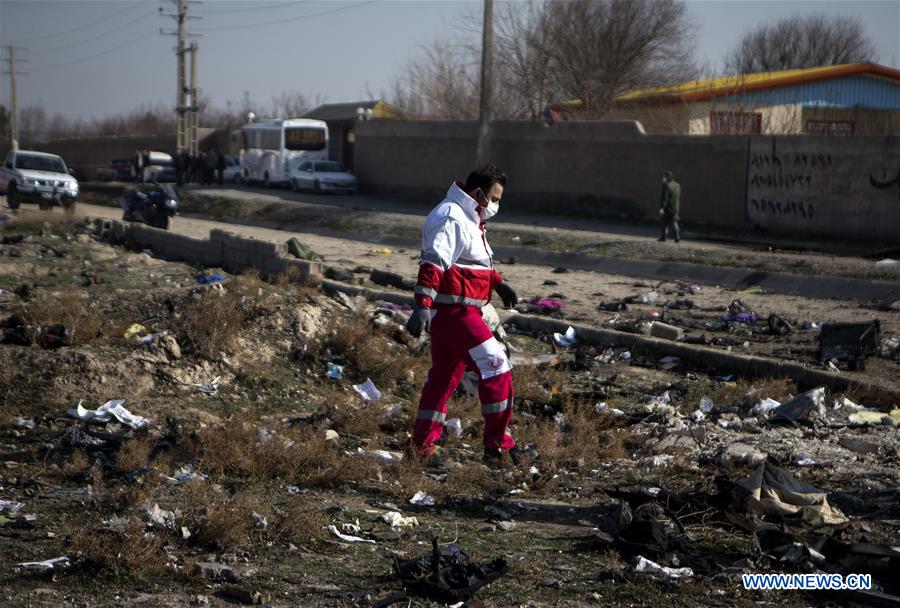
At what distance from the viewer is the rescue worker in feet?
19.6

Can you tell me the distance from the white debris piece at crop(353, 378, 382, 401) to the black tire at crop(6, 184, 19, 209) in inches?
850

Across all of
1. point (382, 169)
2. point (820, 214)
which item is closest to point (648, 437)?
point (820, 214)

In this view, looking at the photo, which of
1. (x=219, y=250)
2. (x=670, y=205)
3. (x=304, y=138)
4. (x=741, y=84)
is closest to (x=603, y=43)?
(x=741, y=84)

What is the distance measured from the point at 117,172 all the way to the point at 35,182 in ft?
81.8

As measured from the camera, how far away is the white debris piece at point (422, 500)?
5.50 meters

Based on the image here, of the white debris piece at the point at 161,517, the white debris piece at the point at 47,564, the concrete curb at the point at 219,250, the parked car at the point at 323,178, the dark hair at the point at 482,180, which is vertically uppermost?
the dark hair at the point at 482,180

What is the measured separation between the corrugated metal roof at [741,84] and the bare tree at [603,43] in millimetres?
833

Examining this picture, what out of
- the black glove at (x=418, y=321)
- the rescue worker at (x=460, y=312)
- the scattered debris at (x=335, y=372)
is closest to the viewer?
the black glove at (x=418, y=321)

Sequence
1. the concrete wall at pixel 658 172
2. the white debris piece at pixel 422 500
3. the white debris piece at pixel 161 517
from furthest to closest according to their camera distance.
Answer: the concrete wall at pixel 658 172 → the white debris piece at pixel 422 500 → the white debris piece at pixel 161 517

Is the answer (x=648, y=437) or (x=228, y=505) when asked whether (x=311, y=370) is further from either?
(x=228, y=505)

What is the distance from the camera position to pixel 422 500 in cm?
554

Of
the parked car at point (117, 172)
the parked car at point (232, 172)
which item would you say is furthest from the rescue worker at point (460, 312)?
the parked car at point (117, 172)

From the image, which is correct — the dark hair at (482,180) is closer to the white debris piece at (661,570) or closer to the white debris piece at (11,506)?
the white debris piece at (661,570)

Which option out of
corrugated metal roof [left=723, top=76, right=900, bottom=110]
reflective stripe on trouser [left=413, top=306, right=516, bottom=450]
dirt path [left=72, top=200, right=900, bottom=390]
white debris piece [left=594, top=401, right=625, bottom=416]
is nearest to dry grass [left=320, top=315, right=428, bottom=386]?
white debris piece [left=594, top=401, right=625, bottom=416]
